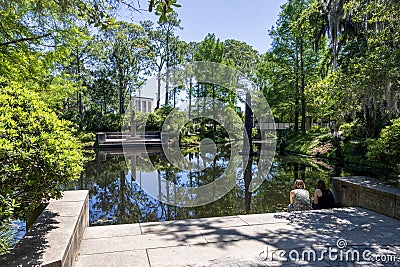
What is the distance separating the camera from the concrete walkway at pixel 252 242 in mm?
2678

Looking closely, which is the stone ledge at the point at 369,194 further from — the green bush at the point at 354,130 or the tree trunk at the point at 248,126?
the tree trunk at the point at 248,126

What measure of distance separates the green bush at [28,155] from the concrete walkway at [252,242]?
2.70 feet

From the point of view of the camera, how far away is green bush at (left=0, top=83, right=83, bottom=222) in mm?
2035

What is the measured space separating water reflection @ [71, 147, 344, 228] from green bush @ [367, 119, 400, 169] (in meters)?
2.13

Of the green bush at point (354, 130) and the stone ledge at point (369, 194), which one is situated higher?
the green bush at point (354, 130)

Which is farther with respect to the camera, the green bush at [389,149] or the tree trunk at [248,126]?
the tree trunk at [248,126]

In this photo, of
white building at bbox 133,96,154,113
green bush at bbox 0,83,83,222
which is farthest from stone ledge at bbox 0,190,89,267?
white building at bbox 133,96,154,113

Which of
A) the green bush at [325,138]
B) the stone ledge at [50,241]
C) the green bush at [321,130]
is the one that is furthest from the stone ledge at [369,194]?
the green bush at [321,130]

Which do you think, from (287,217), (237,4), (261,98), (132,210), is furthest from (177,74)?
(287,217)

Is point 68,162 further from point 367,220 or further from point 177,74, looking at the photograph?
point 177,74

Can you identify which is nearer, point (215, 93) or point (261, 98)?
point (215, 93)

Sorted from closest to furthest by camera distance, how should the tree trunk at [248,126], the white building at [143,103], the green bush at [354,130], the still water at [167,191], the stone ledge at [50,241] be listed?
the stone ledge at [50,241]
the still water at [167,191]
the green bush at [354,130]
the tree trunk at [248,126]
the white building at [143,103]

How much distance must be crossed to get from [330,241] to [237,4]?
243 inches

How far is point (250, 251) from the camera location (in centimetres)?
288
